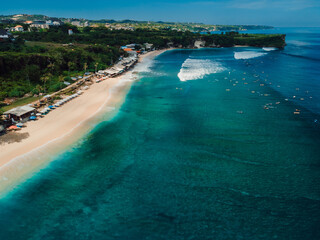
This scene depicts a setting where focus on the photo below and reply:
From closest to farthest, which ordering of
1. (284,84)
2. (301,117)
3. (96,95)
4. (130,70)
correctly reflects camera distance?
(301,117) → (96,95) → (284,84) → (130,70)

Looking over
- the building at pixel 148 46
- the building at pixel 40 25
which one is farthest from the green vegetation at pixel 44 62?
the building at pixel 40 25

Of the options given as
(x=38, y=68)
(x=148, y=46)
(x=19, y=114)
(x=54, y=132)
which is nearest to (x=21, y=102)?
(x=19, y=114)

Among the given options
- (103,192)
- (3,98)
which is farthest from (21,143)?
(3,98)

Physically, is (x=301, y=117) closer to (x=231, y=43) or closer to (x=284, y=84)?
(x=284, y=84)

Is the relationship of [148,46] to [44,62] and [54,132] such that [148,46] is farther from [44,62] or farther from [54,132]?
[54,132]

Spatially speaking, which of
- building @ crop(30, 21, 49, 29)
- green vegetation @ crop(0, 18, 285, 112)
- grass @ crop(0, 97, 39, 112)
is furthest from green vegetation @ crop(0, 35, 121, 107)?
building @ crop(30, 21, 49, 29)
